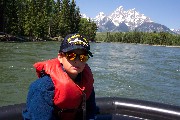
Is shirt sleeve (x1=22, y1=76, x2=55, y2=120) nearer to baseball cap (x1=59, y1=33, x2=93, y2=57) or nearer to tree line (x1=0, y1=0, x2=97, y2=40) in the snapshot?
baseball cap (x1=59, y1=33, x2=93, y2=57)

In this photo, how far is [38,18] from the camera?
55188 mm

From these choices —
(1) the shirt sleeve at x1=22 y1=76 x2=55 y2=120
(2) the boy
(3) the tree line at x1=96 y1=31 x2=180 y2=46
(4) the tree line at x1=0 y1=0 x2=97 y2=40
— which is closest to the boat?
(2) the boy

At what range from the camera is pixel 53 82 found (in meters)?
2.68

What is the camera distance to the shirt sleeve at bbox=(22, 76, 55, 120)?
8.34 ft

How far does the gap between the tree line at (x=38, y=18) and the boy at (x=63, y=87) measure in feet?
117

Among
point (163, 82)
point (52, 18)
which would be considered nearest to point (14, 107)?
point (163, 82)

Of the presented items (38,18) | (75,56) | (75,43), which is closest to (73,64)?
(75,56)

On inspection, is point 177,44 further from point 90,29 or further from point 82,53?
point 82,53

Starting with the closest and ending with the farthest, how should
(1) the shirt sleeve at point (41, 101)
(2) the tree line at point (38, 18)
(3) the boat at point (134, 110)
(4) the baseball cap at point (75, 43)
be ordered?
(1) the shirt sleeve at point (41, 101), (4) the baseball cap at point (75, 43), (3) the boat at point (134, 110), (2) the tree line at point (38, 18)

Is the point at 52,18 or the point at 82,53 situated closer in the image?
the point at 82,53

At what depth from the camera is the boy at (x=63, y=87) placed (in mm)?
2566

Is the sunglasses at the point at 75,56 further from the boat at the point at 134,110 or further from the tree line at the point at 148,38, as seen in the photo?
the tree line at the point at 148,38

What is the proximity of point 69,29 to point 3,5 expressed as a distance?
23427 mm

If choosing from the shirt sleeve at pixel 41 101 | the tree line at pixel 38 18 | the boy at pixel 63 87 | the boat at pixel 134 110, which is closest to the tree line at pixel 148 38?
the tree line at pixel 38 18
